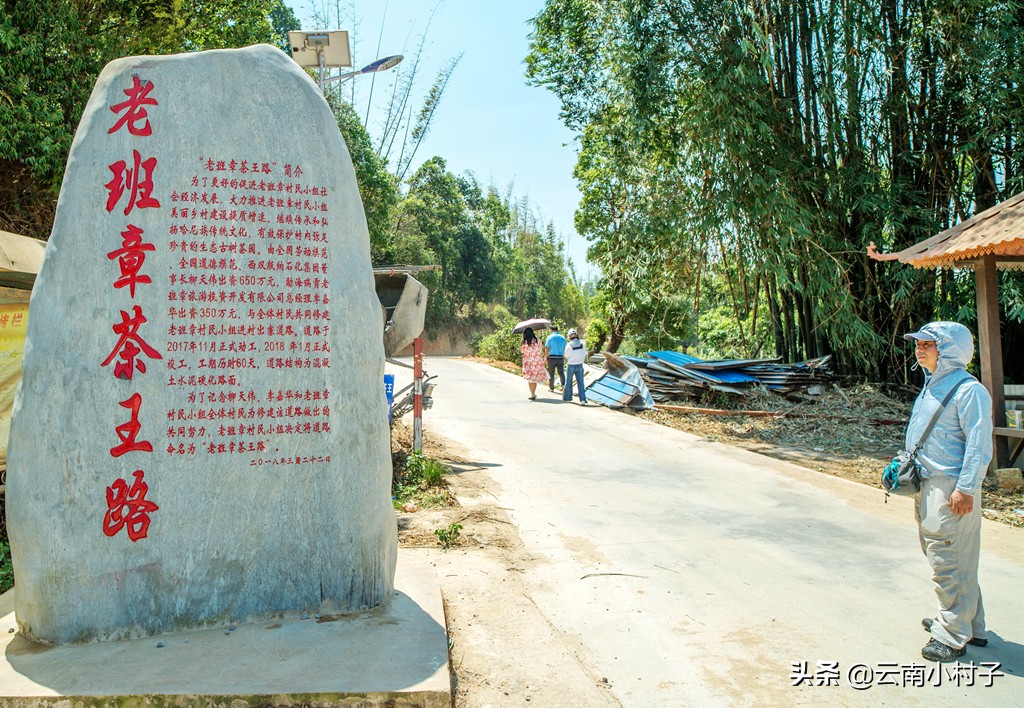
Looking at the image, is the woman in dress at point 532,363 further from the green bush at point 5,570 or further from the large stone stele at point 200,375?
the large stone stele at point 200,375

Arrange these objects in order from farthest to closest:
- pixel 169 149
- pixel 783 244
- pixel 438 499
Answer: pixel 783 244
pixel 438 499
pixel 169 149

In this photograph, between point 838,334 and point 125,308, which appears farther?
point 838,334

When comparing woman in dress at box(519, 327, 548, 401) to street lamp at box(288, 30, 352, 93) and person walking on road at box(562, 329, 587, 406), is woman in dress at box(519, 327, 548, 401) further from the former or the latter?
street lamp at box(288, 30, 352, 93)

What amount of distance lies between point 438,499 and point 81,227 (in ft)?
10.9

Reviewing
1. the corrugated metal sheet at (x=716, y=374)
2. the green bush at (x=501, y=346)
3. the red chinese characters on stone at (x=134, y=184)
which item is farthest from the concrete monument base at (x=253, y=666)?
the green bush at (x=501, y=346)

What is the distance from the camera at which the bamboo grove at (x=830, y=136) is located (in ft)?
27.6

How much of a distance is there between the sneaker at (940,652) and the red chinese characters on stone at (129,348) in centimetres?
337

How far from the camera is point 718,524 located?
5.05 metres

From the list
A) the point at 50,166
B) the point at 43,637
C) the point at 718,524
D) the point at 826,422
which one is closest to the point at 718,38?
the point at 826,422

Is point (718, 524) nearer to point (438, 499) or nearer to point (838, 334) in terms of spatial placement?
point (438, 499)

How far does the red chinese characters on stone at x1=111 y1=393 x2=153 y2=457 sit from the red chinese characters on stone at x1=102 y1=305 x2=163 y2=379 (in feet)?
0.34

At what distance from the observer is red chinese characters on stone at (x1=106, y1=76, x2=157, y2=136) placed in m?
3.04

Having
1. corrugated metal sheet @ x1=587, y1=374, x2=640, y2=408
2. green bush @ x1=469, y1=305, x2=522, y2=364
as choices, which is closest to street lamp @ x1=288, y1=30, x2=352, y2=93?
corrugated metal sheet @ x1=587, y1=374, x2=640, y2=408

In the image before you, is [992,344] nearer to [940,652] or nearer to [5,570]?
[940,652]
